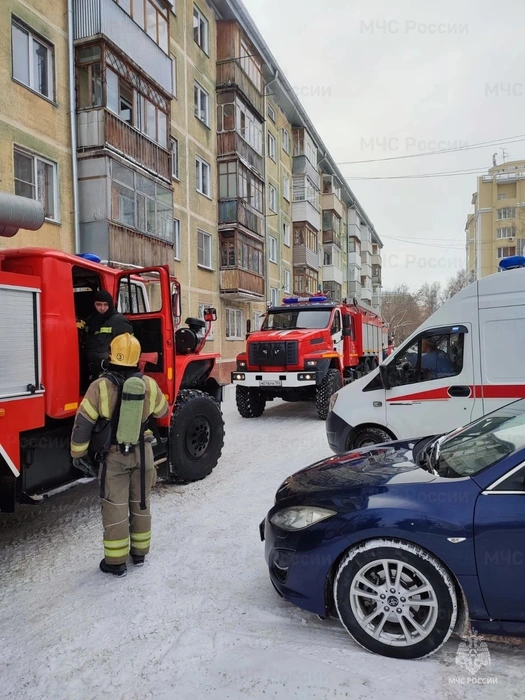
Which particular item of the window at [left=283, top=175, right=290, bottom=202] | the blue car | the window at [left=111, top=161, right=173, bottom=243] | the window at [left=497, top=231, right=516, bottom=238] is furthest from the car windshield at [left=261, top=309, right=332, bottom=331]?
the window at [left=497, top=231, right=516, bottom=238]

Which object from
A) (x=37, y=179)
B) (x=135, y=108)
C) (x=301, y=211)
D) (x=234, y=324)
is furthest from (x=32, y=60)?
(x=301, y=211)

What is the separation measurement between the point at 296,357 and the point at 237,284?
1094 centimetres

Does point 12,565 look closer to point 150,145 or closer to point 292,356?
point 292,356

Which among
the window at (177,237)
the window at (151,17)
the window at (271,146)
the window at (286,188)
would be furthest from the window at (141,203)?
the window at (286,188)

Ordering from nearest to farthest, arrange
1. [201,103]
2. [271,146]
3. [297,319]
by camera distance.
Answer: [297,319] < [201,103] < [271,146]

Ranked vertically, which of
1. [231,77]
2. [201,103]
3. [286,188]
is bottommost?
[286,188]

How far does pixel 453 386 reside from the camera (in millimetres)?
5355

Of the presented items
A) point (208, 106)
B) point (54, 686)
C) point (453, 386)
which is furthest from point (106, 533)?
point (208, 106)

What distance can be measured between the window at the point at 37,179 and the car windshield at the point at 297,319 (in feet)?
18.7

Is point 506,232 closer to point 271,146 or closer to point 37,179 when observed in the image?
point 271,146

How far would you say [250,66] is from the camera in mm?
22422

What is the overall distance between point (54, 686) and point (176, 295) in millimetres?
3751

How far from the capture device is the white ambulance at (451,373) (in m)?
5.10

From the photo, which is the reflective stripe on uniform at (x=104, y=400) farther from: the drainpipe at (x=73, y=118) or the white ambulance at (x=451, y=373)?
the drainpipe at (x=73, y=118)
